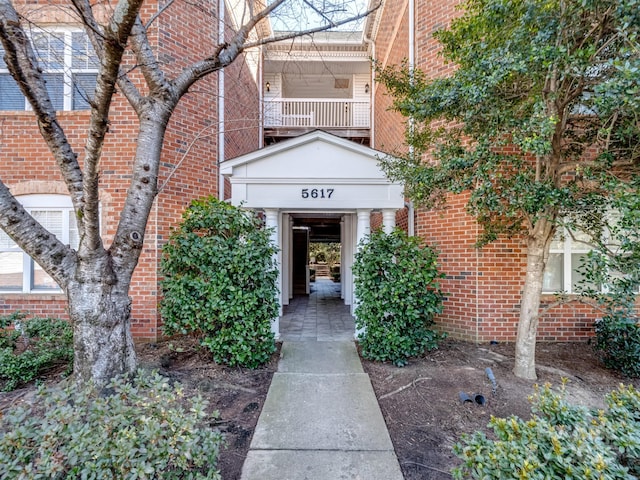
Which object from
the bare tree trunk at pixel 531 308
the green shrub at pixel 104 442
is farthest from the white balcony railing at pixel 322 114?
the green shrub at pixel 104 442

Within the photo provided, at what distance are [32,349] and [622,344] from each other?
8731 mm

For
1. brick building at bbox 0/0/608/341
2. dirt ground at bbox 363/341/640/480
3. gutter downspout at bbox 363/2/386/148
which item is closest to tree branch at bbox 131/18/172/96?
brick building at bbox 0/0/608/341

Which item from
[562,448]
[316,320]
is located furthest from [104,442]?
[316,320]

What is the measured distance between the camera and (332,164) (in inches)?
227

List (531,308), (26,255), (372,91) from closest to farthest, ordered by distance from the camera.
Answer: (531,308) → (26,255) → (372,91)

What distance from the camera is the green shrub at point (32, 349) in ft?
13.3

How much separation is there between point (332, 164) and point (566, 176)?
4.24 meters

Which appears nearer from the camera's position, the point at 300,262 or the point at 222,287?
the point at 222,287

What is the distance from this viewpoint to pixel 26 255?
5.84 m

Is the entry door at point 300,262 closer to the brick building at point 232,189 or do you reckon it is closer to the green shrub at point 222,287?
the brick building at point 232,189

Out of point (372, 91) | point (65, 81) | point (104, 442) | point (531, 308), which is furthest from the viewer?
point (372, 91)

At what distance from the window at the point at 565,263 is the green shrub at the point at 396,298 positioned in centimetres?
269

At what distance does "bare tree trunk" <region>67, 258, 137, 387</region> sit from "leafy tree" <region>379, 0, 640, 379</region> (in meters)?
4.14

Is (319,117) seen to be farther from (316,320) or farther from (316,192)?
(316,320)
